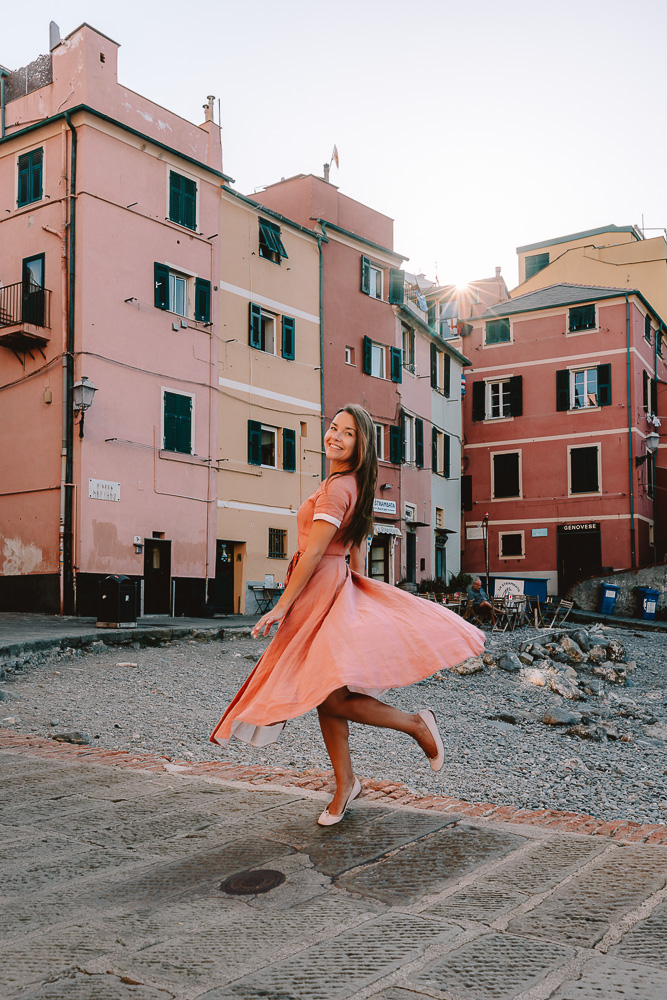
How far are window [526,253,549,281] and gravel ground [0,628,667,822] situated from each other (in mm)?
34316

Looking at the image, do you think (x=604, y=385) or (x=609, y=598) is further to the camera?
(x=604, y=385)

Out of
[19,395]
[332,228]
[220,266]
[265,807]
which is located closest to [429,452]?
[332,228]

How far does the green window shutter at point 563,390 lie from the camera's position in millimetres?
35969

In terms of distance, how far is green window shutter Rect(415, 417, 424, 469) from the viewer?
32500 mm

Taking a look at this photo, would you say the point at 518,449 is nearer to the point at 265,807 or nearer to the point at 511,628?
the point at 511,628

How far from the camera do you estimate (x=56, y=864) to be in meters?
3.35

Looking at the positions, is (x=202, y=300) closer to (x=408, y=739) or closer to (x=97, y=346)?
(x=97, y=346)

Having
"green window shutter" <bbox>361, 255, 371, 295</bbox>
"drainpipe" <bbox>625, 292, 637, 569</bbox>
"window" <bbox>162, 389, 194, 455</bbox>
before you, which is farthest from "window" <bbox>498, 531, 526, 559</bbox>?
"window" <bbox>162, 389, 194, 455</bbox>

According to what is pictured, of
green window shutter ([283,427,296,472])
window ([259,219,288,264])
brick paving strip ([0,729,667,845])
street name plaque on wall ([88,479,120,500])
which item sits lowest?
brick paving strip ([0,729,667,845])

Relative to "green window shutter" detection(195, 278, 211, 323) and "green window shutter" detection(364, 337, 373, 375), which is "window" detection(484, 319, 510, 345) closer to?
"green window shutter" detection(364, 337, 373, 375)

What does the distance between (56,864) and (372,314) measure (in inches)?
1098

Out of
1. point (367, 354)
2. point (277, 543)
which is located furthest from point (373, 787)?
point (367, 354)

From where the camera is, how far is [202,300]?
23500 mm

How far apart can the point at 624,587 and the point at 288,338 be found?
42.8 ft
